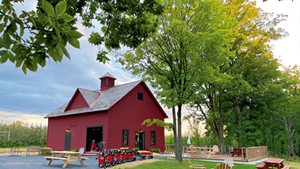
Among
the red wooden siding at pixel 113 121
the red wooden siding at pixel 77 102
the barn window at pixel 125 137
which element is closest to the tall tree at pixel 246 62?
the red wooden siding at pixel 113 121

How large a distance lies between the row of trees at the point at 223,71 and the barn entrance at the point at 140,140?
5.07m

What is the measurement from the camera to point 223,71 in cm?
2181

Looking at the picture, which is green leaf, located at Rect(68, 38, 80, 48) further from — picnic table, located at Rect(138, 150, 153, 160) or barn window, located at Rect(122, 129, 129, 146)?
barn window, located at Rect(122, 129, 129, 146)

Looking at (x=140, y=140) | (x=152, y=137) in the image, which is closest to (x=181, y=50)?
(x=140, y=140)

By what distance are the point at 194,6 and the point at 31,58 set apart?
1496 centimetres

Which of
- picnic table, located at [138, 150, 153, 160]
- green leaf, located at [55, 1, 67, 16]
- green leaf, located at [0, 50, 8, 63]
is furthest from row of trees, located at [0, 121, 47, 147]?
green leaf, located at [55, 1, 67, 16]

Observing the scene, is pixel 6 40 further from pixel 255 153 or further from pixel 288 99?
pixel 288 99

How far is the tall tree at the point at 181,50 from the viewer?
1498 centimetres

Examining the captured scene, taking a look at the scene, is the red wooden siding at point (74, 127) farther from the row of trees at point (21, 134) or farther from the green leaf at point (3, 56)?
the green leaf at point (3, 56)

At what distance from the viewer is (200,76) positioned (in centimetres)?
1512

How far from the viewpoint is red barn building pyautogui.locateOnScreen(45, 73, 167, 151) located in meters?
21.2

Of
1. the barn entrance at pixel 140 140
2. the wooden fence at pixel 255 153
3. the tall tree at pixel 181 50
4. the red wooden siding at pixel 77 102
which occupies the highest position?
the tall tree at pixel 181 50

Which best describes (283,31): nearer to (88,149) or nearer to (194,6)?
(194,6)

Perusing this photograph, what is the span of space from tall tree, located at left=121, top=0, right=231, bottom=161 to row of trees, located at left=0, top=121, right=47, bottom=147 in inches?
662
